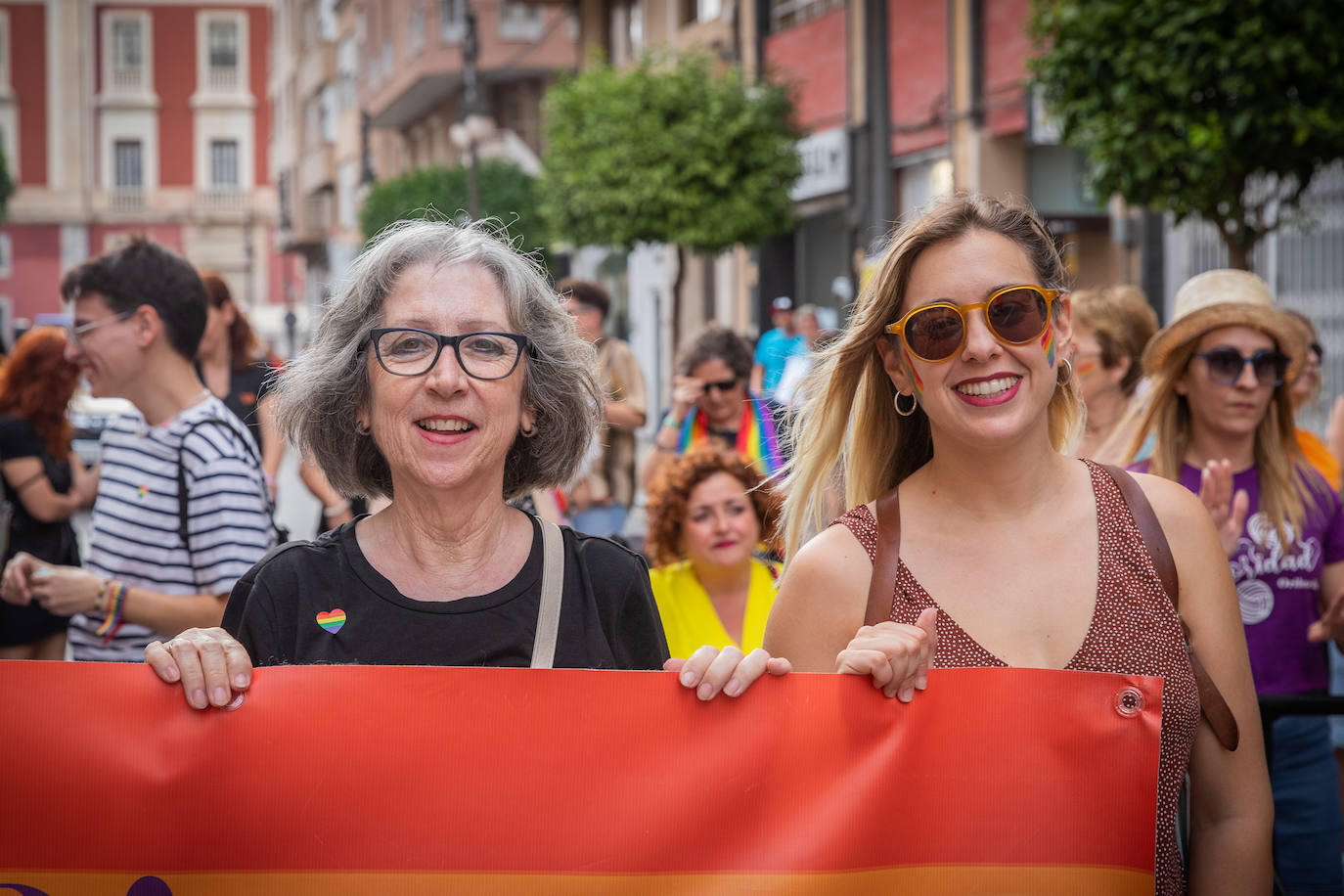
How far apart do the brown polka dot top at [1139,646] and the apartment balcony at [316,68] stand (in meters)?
55.9

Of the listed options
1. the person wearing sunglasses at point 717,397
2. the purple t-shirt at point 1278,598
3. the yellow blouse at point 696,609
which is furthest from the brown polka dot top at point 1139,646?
the person wearing sunglasses at point 717,397

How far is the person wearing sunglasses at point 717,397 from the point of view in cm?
751

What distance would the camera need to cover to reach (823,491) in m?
3.05

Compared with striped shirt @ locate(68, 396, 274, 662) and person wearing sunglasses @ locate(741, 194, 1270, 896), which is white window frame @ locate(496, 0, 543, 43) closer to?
striped shirt @ locate(68, 396, 274, 662)

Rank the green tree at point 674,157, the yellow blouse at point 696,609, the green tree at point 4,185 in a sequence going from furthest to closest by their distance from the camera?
1. the green tree at point 4,185
2. the green tree at point 674,157
3. the yellow blouse at point 696,609

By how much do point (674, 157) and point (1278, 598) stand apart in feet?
55.5

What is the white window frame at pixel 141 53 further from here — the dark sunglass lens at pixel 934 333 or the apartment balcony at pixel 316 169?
the dark sunglass lens at pixel 934 333

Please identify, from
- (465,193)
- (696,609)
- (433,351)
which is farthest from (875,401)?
(465,193)

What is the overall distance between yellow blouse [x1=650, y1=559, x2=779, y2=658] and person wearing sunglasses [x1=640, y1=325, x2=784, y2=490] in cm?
215

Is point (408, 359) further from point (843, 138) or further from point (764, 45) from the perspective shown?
point (764, 45)

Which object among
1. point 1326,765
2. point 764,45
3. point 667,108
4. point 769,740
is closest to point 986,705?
point 769,740

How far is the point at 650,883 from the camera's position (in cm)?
243

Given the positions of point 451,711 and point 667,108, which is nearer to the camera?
point 451,711

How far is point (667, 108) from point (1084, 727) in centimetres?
1869
